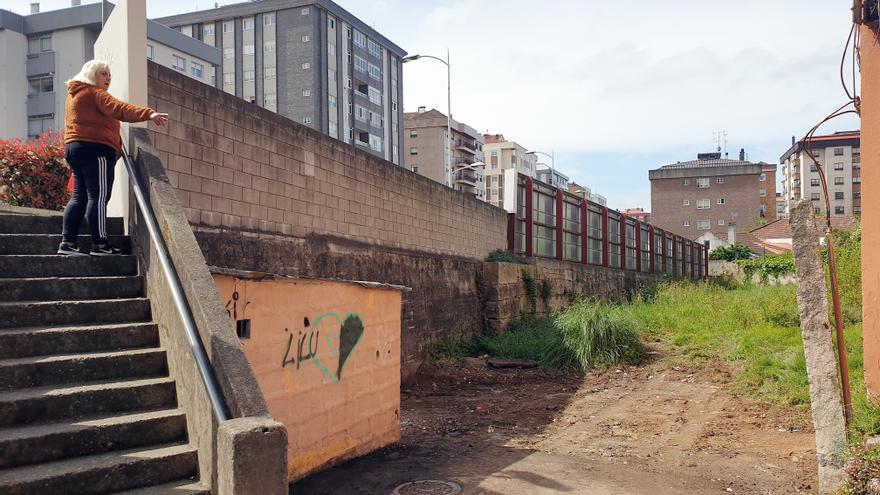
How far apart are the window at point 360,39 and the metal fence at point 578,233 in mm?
31823

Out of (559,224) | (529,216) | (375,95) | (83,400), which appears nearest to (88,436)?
(83,400)

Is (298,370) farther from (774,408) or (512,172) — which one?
(512,172)

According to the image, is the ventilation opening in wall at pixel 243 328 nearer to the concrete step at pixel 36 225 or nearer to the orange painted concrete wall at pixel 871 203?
the concrete step at pixel 36 225

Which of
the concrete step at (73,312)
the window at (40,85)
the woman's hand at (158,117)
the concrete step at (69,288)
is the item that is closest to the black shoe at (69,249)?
the concrete step at (69,288)

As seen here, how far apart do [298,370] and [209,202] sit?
7.42 feet

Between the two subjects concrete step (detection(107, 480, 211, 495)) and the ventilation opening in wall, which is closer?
concrete step (detection(107, 480, 211, 495))

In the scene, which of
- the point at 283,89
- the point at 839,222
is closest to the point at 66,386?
the point at 839,222

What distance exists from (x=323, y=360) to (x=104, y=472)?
2.66 meters

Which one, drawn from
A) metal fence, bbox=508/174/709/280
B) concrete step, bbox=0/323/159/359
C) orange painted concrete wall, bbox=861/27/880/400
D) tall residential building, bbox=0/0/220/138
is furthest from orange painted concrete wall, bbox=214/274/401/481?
tall residential building, bbox=0/0/220/138

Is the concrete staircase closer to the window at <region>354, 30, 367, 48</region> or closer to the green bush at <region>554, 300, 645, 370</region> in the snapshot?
the green bush at <region>554, 300, 645, 370</region>

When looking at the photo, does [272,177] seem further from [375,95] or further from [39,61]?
[375,95]

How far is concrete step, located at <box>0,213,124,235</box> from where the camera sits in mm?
5023

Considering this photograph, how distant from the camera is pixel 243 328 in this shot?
5004mm

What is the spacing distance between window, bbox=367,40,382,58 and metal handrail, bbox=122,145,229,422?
50.8 metres
